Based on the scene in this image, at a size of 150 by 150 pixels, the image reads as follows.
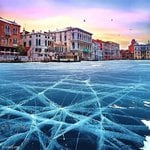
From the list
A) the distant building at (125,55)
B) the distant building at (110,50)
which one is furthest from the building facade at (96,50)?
the distant building at (125,55)

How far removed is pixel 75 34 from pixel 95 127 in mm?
75286

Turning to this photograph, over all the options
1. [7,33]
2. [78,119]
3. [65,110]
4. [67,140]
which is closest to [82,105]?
[65,110]

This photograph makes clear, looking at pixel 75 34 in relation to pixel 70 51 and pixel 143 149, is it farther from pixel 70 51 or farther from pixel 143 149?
pixel 143 149

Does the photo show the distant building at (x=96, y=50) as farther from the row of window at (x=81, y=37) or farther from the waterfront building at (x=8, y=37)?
the waterfront building at (x=8, y=37)

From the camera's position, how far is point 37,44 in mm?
63781

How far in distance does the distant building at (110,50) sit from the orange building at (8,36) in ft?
231

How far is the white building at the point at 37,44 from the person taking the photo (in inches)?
2473

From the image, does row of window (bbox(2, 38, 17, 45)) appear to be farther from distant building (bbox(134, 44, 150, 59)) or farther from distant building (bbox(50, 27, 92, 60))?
distant building (bbox(134, 44, 150, 59))

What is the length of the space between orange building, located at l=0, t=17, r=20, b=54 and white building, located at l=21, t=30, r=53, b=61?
8.83 metres

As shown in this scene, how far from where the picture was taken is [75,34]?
78.5 metres

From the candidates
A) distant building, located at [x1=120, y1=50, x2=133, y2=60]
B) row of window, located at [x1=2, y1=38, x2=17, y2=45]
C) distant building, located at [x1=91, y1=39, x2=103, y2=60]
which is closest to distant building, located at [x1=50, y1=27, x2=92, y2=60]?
distant building, located at [x1=91, y1=39, x2=103, y2=60]

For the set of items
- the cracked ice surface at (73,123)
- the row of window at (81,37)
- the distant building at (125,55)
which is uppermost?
the row of window at (81,37)

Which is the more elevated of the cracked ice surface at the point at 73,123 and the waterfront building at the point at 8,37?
the waterfront building at the point at 8,37

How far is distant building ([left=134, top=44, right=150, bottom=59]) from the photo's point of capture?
137 metres
